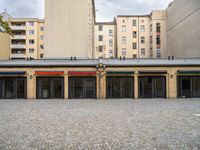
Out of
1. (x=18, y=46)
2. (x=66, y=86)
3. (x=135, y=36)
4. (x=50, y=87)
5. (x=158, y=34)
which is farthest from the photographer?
(x=135, y=36)

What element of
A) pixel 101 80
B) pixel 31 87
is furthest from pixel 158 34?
pixel 31 87

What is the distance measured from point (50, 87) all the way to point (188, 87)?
15.9 m

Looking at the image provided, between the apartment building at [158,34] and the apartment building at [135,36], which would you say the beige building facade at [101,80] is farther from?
the apartment building at [135,36]

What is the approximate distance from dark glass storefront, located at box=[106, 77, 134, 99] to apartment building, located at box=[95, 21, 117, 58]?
1328 inches

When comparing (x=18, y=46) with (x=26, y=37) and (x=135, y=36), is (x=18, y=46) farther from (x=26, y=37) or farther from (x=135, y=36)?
(x=135, y=36)

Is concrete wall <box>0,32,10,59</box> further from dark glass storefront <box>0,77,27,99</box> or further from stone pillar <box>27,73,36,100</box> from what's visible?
stone pillar <box>27,73,36,100</box>

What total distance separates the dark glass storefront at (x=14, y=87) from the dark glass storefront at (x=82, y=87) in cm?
538

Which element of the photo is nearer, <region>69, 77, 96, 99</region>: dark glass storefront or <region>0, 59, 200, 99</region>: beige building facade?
<region>0, 59, 200, 99</region>: beige building facade

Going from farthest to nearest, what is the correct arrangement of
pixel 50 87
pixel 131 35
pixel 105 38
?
pixel 105 38 < pixel 131 35 < pixel 50 87

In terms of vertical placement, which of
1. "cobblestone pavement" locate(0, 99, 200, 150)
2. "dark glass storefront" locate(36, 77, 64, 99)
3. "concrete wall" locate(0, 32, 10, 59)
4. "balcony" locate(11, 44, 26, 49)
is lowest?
"cobblestone pavement" locate(0, 99, 200, 150)

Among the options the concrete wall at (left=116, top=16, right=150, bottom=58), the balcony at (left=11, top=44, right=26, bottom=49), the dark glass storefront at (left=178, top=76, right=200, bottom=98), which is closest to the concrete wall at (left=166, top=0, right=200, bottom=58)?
the concrete wall at (left=116, top=16, right=150, bottom=58)

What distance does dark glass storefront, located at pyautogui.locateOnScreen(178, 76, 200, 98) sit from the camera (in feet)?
70.7

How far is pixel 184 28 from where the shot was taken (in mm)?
35625

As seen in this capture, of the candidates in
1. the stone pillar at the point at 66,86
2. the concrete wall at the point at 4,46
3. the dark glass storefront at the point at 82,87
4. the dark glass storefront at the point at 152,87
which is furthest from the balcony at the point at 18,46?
the dark glass storefront at the point at 152,87
